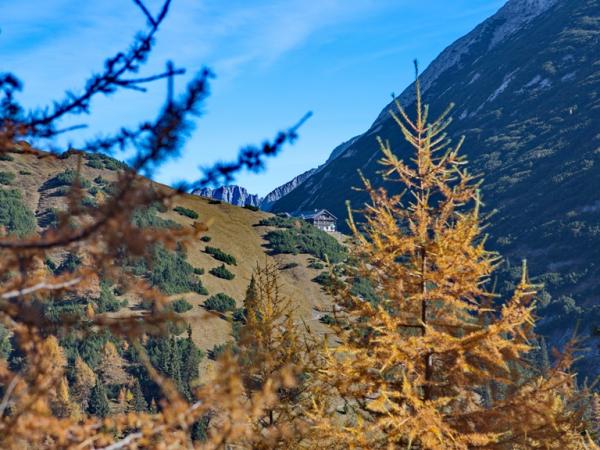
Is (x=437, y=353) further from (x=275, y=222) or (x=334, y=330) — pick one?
(x=275, y=222)

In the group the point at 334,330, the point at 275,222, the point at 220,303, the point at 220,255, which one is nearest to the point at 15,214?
the point at 220,255

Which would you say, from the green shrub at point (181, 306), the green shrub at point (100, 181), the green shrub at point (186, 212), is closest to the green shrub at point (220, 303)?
the green shrub at point (181, 306)

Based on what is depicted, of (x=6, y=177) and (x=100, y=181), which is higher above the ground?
(x=6, y=177)

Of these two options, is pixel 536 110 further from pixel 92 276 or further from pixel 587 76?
pixel 92 276

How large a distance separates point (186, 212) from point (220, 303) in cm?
2435

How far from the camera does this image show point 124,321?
3.33 meters

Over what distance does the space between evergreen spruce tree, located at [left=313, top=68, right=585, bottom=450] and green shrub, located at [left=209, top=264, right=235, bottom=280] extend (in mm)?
51538

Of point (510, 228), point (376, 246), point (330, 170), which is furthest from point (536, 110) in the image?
point (376, 246)

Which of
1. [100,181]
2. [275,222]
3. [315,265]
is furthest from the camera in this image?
[275,222]

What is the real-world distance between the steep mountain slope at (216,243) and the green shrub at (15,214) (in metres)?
1.15

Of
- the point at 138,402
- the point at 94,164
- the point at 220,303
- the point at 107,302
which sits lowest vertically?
the point at 138,402

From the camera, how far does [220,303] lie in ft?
173

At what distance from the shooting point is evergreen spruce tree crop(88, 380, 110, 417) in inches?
1373

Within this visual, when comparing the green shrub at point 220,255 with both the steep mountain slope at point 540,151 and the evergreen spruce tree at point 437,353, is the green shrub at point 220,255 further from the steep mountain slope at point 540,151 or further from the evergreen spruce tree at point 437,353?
the evergreen spruce tree at point 437,353
